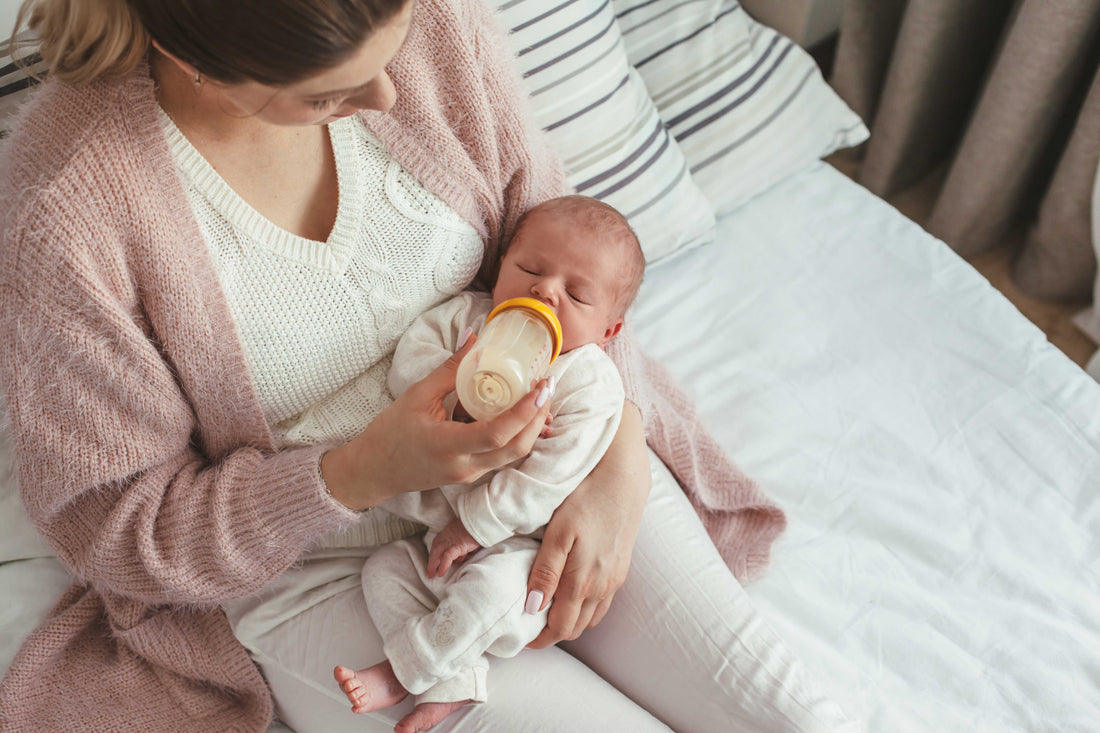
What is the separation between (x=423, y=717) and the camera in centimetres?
A: 96

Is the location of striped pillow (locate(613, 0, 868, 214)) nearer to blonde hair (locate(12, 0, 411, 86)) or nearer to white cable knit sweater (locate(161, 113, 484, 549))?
white cable knit sweater (locate(161, 113, 484, 549))

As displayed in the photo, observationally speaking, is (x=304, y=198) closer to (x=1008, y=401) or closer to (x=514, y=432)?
(x=514, y=432)

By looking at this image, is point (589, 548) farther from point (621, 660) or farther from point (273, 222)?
point (273, 222)

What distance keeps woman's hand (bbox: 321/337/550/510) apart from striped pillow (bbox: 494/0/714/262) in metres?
0.67

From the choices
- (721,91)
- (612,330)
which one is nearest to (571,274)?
(612,330)

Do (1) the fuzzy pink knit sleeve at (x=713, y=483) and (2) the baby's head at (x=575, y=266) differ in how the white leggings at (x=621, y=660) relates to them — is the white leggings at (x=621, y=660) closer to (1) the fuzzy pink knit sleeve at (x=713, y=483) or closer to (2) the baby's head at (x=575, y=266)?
(1) the fuzzy pink knit sleeve at (x=713, y=483)

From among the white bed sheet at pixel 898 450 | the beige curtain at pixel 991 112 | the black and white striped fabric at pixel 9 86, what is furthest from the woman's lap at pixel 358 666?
the beige curtain at pixel 991 112

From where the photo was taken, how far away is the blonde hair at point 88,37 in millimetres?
774

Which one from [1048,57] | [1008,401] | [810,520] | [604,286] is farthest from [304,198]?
[1048,57]

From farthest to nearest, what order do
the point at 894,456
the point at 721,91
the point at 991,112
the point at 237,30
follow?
1. the point at 991,112
2. the point at 721,91
3. the point at 894,456
4. the point at 237,30

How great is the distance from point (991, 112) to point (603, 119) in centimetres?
88

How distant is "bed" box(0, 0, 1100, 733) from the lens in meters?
1.19

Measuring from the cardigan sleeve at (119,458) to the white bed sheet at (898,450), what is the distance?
0.71 m

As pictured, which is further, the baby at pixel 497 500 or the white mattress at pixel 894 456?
the white mattress at pixel 894 456
